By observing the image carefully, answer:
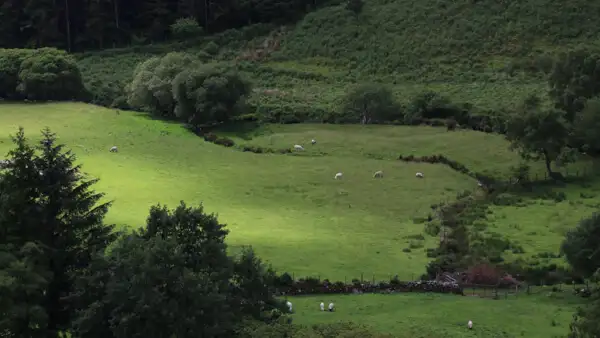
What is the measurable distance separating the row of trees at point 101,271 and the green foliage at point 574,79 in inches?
1935

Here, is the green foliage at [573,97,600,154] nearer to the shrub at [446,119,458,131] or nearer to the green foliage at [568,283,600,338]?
the shrub at [446,119,458,131]

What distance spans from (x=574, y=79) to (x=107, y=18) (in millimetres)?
74886

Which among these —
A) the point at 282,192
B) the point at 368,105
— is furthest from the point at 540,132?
the point at 368,105

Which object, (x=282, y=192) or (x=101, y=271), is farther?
(x=282, y=192)

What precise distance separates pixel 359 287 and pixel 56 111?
58728 mm

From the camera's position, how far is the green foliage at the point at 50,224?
3004 centimetres

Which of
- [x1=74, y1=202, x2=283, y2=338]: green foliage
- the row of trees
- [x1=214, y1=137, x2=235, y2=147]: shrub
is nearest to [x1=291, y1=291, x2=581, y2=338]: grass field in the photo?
the row of trees

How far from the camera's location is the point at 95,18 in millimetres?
121062

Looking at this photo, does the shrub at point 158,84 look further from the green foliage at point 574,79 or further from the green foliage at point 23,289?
the green foliage at point 23,289

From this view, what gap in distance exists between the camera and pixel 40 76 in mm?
96250

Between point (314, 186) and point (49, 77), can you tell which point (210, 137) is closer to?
point (314, 186)

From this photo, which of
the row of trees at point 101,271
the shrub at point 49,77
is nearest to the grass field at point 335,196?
the shrub at point 49,77

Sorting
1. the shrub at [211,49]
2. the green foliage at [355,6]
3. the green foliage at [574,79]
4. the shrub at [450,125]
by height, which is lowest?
the shrub at [450,125]

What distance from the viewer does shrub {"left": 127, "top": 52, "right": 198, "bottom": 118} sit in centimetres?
8919
